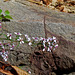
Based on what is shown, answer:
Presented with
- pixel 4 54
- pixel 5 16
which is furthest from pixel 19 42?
pixel 5 16

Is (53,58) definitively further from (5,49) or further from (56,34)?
(5,49)

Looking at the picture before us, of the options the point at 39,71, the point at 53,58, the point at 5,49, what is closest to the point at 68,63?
the point at 53,58

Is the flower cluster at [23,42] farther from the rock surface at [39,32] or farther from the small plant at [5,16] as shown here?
the small plant at [5,16]

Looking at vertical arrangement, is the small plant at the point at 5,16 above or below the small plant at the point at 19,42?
Answer: above

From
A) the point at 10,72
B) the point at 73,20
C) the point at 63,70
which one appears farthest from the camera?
the point at 73,20

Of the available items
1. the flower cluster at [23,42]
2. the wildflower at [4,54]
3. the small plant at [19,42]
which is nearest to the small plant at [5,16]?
the small plant at [19,42]

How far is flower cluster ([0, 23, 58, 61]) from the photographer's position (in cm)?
181

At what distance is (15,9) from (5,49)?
29.8 inches

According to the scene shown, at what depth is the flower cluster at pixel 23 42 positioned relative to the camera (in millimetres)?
1814

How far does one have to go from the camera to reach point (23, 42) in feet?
5.98

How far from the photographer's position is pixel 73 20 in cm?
211

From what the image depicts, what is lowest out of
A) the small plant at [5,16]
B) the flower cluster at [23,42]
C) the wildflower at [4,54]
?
the wildflower at [4,54]

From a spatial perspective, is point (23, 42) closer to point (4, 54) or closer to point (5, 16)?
point (4, 54)

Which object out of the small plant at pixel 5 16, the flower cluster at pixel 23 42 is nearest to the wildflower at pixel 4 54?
the flower cluster at pixel 23 42
